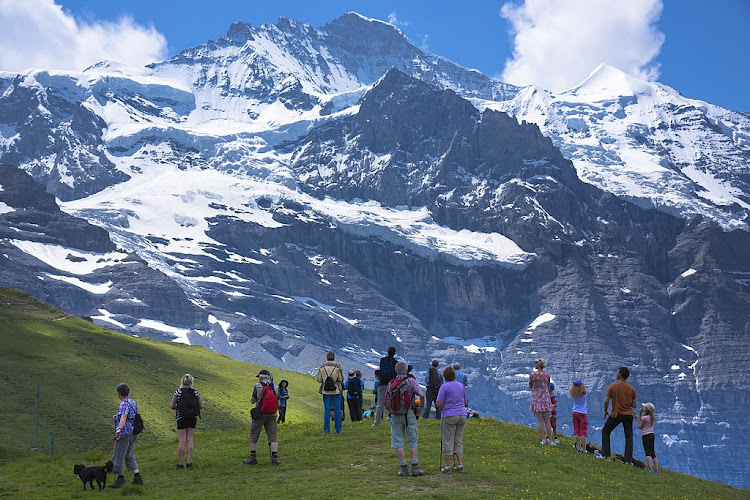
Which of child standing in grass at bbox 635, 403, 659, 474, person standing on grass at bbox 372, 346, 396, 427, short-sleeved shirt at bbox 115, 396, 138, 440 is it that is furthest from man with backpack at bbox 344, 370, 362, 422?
short-sleeved shirt at bbox 115, 396, 138, 440

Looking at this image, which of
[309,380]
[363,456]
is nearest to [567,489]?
[363,456]

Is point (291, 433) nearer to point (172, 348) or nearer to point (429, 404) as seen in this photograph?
point (429, 404)

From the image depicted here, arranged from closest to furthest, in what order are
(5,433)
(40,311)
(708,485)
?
(708,485) → (5,433) → (40,311)

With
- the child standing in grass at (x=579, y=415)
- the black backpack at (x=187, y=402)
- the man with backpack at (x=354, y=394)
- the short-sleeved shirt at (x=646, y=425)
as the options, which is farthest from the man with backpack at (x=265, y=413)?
the short-sleeved shirt at (x=646, y=425)

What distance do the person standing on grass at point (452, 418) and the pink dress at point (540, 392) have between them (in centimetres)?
851

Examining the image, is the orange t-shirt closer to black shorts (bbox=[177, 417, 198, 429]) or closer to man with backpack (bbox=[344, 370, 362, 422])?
man with backpack (bbox=[344, 370, 362, 422])

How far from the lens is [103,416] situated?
10362cm

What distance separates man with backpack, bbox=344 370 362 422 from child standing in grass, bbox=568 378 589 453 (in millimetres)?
11663

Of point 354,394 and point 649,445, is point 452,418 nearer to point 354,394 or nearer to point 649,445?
point 649,445

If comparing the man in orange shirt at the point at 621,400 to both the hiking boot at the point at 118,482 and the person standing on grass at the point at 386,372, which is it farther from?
the hiking boot at the point at 118,482

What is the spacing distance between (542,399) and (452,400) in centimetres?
905

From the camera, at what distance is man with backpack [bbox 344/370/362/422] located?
169 ft

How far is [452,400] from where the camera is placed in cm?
3697

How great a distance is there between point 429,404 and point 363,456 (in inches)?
606
